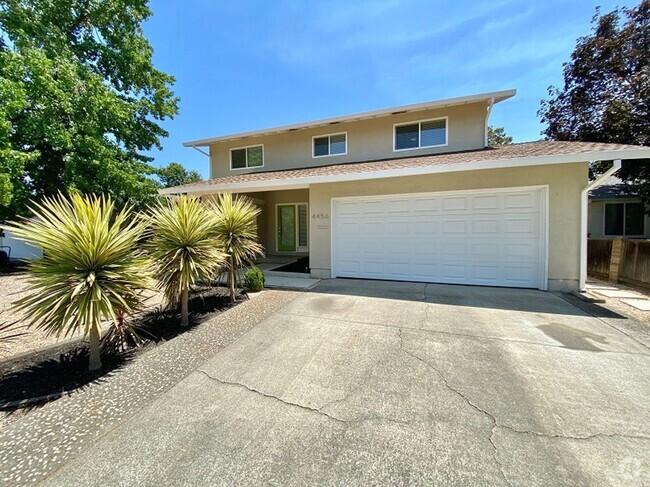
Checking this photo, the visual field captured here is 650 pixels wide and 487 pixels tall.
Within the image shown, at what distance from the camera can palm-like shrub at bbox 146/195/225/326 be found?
489 centimetres

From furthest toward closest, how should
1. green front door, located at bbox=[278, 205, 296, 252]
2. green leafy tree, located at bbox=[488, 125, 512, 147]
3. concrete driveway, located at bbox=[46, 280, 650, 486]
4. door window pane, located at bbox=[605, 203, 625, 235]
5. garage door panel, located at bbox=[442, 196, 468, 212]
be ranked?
green leafy tree, located at bbox=[488, 125, 512, 147], door window pane, located at bbox=[605, 203, 625, 235], green front door, located at bbox=[278, 205, 296, 252], garage door panel, located at bbox=[442, 196, 468, 212], concrete driveway, located at bbox=[46, 280, 650, 486]

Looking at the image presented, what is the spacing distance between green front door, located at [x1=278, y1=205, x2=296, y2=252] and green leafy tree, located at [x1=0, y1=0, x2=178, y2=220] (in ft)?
21.0

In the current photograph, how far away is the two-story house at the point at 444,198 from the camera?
6566 mm

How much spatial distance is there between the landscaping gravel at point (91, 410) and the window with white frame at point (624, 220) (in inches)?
744

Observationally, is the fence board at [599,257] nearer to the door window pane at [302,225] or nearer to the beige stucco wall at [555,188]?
the beige stucco wall at [555,188]

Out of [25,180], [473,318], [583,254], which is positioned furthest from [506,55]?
[25,180]

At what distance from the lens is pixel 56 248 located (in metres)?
3.36

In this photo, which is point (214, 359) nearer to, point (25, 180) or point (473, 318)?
point (473, 318)

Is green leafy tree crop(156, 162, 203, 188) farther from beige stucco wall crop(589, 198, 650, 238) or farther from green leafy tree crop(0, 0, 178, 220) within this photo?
beige stucco wall crop(589, 198, 650, 238)

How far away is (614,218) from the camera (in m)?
14.0

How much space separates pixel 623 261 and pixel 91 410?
12.5 m

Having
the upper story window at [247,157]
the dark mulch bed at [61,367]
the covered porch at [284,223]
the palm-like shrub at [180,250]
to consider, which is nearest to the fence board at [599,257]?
the covered porch at [284,223]

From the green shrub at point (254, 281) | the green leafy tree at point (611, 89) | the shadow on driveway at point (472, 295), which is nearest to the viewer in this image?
the shadow on driveway at point (472, 295)

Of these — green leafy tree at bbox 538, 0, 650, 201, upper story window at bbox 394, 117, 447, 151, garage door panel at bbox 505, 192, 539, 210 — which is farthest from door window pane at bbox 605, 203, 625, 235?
garage door panel at bbox 505, 192, 539, 210
